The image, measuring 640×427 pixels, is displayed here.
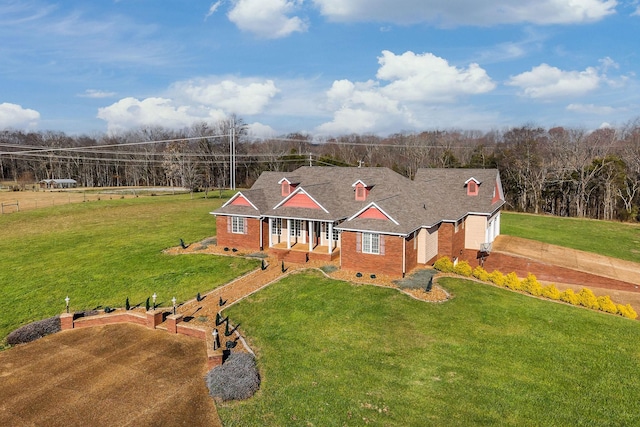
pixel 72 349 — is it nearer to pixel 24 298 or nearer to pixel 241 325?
pixel 241 325

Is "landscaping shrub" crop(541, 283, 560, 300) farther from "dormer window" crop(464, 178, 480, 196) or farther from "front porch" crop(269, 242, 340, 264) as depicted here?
"front porch" crop(269, 242, 340, 264)

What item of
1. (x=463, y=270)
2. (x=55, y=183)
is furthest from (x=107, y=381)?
(x=55, y=183)

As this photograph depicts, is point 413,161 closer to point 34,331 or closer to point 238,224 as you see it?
point 238,224

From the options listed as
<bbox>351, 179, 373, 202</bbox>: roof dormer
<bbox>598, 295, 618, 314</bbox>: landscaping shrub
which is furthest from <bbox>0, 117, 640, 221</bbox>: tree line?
<bbox>598, 295, 618, 314</bbox>: landscaping shrub

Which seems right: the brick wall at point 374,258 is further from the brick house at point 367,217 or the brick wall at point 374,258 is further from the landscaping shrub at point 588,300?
the landscaping shrub at point 588,300

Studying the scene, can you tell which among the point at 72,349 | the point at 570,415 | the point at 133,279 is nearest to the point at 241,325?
the point at 72,349
